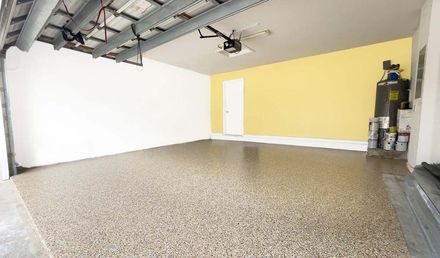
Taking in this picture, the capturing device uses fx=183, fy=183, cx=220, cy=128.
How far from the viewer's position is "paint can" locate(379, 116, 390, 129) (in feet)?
12.1

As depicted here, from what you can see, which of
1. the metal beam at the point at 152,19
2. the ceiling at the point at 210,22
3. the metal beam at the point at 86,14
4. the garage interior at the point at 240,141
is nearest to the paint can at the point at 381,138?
the garage interior at the point at 240,141

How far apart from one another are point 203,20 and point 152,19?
0.76 metres

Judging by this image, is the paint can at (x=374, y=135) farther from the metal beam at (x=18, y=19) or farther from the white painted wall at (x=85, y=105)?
the metal beam at (x=18, y=19)

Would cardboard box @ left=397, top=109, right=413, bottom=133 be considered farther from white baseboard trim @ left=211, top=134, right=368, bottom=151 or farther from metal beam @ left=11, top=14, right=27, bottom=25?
metal beam @ left=11, top=14, right=27, bottom=25

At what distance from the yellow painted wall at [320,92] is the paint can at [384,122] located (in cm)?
45

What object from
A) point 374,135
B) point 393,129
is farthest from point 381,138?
point 393,129

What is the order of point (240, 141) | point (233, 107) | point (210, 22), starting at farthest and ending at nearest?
point (233, 107), point (240, 141), point (210, 22)

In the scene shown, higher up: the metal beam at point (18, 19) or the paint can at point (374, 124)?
the metal beam at point (18, 19)

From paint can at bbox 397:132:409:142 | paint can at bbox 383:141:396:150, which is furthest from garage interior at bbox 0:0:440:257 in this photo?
paint can at bbox 383:141:396:150

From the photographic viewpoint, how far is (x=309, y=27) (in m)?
3.28

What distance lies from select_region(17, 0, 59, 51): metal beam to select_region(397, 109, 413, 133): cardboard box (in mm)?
5407

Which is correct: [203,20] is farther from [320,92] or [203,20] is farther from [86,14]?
[320,92]

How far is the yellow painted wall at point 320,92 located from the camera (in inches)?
163

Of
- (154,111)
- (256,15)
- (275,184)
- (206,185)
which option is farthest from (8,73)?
(275,184)
